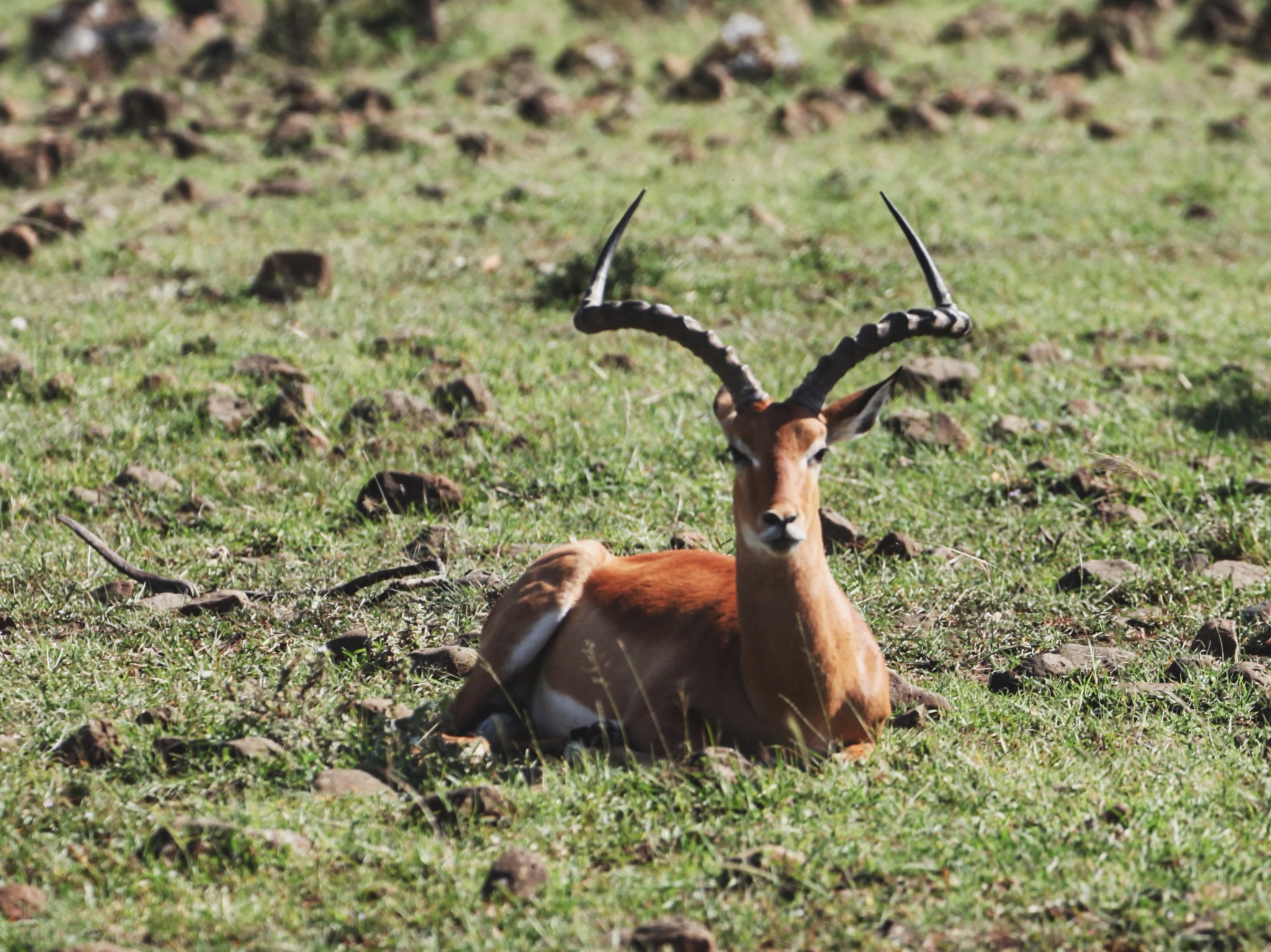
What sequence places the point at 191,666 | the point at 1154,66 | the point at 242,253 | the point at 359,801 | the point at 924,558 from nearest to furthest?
the point at 359,801, the point at 191,666, the point at 924,558, the point at 242,253, the point at 1154,66

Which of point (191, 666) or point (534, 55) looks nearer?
point (191, 666)

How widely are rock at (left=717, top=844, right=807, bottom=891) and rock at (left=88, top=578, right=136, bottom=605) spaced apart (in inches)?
113

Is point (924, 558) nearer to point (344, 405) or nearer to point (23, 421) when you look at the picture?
point (344, 405)

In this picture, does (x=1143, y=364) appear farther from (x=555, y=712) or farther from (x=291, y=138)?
(x=291, y=138)

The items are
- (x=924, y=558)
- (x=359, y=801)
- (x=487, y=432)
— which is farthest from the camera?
(x=487, y=432)

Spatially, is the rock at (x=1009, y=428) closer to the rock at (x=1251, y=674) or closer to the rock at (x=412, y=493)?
the rock at (x=1251, y=674)

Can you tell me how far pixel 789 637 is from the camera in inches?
167

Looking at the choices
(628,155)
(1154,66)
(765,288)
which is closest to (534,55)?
(628,155)

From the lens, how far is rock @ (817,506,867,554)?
6.17 metres

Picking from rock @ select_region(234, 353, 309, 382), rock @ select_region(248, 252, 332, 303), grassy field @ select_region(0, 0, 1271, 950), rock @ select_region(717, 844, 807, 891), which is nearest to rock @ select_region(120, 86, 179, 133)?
grassy field @ select_region(0, 0, 1271, 950)

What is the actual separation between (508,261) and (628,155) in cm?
284

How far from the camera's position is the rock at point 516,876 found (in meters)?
3.53

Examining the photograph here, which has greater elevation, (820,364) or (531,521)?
(820,364)

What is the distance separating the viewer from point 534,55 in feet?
51.8
